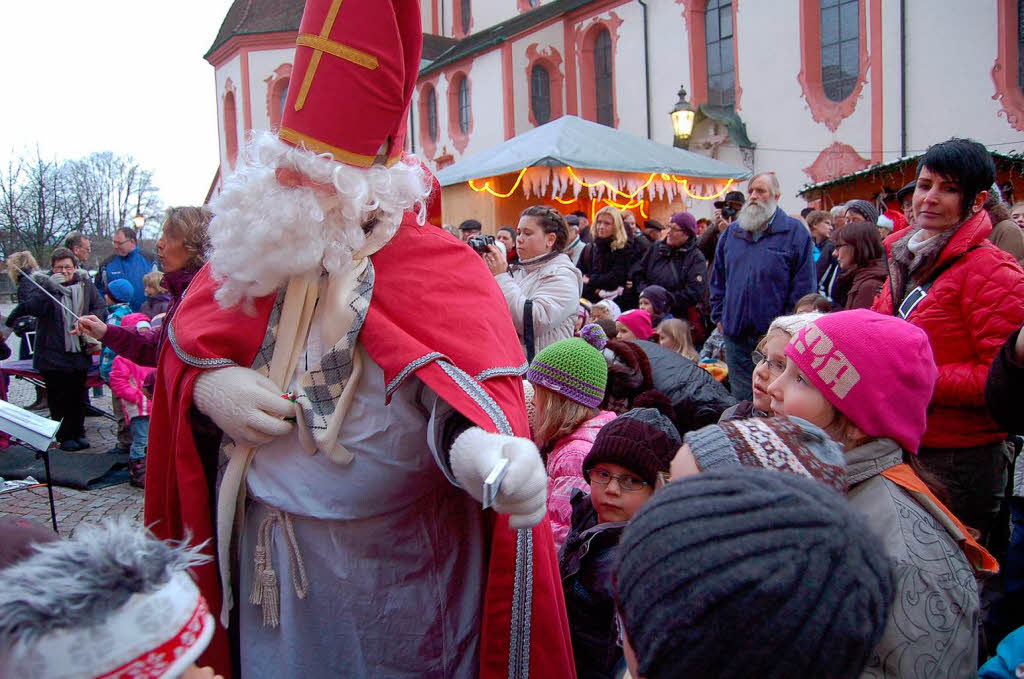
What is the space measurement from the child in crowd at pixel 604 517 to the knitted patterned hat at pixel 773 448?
84 cm

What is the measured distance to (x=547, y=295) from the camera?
13.5 ft

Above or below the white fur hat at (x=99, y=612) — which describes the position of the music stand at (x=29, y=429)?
below

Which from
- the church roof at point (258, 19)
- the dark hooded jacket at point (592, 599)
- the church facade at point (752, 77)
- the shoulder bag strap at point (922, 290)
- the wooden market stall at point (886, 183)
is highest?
the church roof at point (258, 19)

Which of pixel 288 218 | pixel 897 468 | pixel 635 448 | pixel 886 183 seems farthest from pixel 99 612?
pixel 886 183

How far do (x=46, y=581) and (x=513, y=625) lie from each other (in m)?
1.09

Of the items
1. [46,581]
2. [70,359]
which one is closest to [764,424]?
[46,581]

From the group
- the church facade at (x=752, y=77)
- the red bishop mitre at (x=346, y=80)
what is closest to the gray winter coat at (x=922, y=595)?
the red bishop mitre at (x=346, y=80)

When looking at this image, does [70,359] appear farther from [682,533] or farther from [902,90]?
[902,90]

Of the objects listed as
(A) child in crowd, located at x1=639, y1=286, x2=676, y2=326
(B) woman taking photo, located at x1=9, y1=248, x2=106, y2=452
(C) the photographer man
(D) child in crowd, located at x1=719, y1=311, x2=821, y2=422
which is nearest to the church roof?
(B) woman taking photo, located at x1=9, y1=248, x2=106, y2=452

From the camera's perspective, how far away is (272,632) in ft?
6.29

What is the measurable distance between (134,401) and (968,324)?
5709mm

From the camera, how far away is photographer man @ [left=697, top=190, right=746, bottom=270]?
7.80m

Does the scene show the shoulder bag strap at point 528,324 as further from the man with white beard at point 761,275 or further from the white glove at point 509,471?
the white glove at point 509,471

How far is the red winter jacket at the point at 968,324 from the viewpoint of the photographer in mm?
2559
